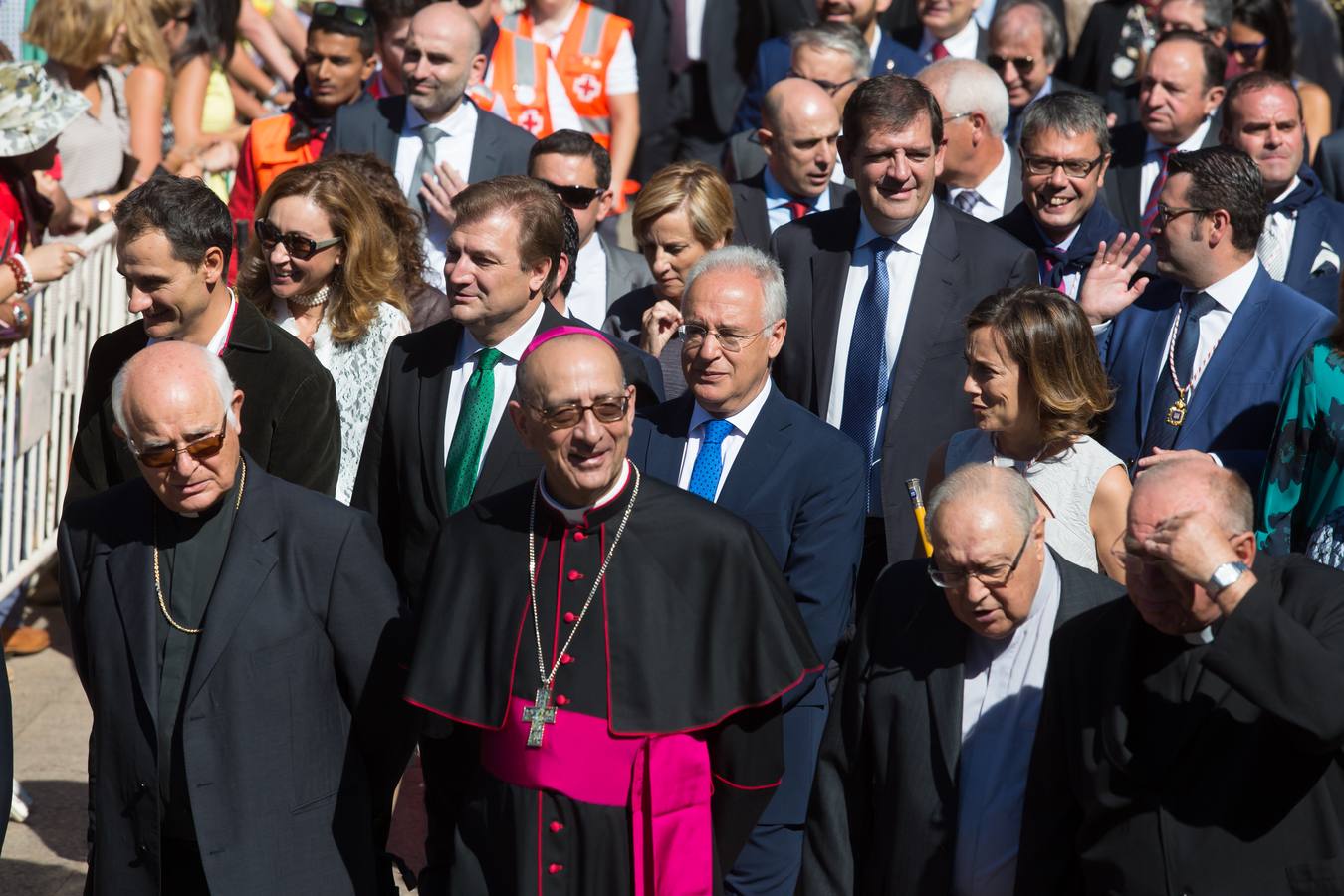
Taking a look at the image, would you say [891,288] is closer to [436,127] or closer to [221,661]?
[436,127]

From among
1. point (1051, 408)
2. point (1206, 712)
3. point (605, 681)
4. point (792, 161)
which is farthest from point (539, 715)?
point (792, 161)

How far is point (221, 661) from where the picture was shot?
458 centimetres

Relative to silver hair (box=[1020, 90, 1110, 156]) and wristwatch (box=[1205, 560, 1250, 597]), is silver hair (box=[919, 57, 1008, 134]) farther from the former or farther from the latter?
wristwatch (box=[1205, 560, 1250, 597])

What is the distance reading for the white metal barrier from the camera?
25.4ft

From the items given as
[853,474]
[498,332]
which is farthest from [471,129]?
[853,474]

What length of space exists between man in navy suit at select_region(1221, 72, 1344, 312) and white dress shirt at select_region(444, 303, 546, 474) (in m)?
3.16

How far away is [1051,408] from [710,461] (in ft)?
3.25

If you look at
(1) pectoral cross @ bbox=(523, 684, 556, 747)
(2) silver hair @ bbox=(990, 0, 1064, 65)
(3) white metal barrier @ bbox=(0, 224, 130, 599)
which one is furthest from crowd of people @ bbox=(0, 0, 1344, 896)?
(2) silver hair @ bbox=(990, 0, 1064, 65)

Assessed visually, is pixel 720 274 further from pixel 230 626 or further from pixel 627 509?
pixel 230 626

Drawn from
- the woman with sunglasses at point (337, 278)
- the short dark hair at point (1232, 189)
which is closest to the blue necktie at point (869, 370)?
the short dark hair at point (1232, 189)

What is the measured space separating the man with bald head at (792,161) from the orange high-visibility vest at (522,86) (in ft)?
5.91

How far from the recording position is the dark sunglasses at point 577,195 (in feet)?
24.1

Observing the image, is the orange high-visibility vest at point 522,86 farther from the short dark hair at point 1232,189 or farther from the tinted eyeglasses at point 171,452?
the tinted eyeglasses at point 171,452

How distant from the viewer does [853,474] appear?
532cm
